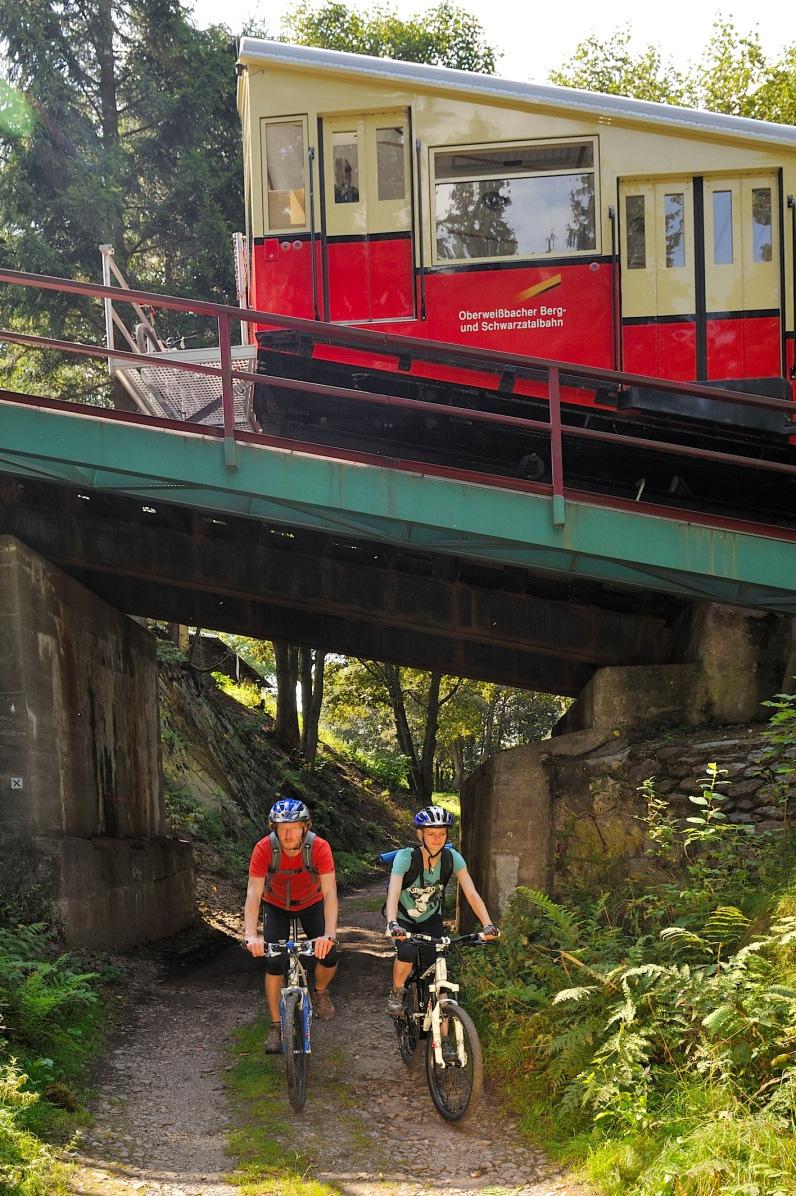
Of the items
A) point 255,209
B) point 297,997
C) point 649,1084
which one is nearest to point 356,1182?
point 297,997

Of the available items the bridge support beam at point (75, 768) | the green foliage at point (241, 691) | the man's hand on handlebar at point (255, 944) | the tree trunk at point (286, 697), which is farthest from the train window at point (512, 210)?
the green foliage at point (241, 691)

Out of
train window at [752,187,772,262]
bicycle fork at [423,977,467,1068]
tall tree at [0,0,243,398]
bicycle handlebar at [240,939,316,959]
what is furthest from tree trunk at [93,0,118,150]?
bicycle fork at [423,977,467,1068]

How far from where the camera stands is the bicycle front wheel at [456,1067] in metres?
6.70

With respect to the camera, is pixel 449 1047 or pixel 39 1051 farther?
pixel 39 1051

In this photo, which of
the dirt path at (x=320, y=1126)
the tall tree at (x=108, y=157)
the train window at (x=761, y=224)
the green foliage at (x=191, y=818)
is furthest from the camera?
the tall tree at (x=108, y=157)

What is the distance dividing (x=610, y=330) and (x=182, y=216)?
15399 mm

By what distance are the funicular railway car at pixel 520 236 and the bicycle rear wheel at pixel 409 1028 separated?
6.18 metres

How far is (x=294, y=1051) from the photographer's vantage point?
6898 mm

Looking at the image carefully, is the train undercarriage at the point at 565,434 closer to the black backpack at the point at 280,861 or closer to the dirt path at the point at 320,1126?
the black backpack at the point at 280,861

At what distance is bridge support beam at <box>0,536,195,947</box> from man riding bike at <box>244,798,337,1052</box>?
3921mm

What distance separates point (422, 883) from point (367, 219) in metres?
7.28

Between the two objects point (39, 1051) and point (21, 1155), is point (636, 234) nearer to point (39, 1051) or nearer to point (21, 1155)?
point (39, 1051)

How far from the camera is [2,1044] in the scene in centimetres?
712

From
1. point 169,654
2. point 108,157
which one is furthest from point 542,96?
point 169,654
